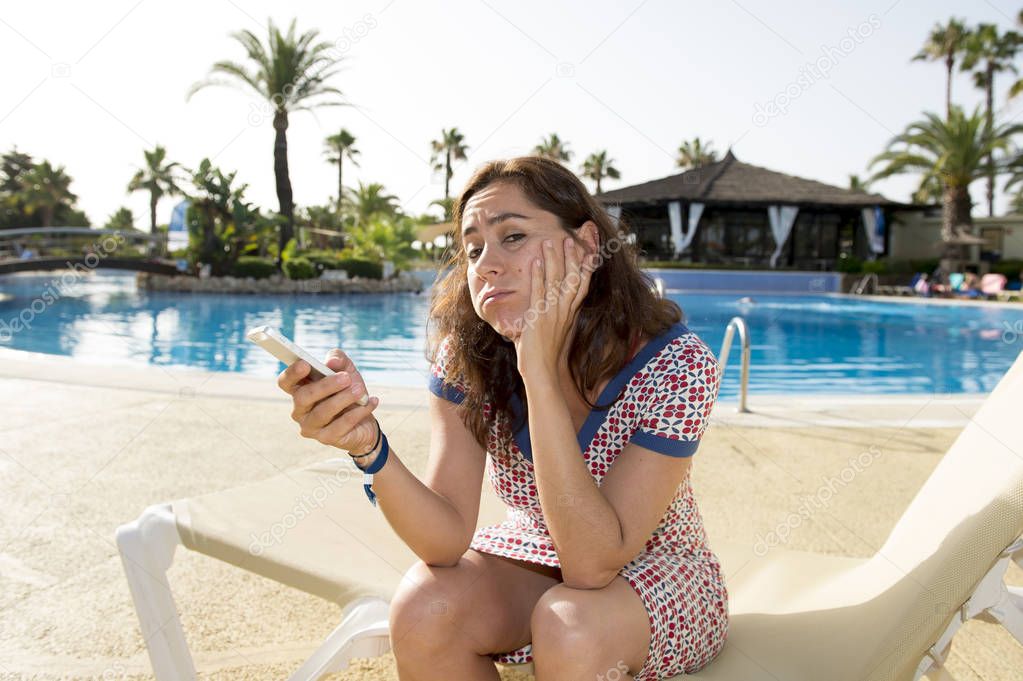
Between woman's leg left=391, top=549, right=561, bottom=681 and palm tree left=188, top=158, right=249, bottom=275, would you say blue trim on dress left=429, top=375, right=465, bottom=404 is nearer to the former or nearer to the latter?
woman's leg left=391, top=549, right=561, bottom=681

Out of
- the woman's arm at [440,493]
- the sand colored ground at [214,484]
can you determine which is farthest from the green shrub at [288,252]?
the woman's arm at [440,493]

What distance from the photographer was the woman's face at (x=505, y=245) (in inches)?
55.9

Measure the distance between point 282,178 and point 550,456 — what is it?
24610 mm

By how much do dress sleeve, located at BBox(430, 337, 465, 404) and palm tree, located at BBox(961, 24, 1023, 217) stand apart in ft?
105

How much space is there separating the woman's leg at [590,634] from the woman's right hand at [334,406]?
0.45 metres

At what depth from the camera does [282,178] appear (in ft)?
79.1

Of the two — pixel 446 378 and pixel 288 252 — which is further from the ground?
pixel 288 252

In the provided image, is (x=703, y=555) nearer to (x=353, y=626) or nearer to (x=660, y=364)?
(x=660, y=364)

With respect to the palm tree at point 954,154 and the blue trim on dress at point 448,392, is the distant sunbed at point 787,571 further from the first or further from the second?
the palm tree at point 954,154

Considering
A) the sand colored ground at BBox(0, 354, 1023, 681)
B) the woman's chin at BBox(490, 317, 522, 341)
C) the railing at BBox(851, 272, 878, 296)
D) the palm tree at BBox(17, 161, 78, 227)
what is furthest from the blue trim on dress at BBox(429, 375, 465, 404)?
the palm tree at BBox(17, 161, 78, 227)

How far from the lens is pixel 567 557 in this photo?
131cm

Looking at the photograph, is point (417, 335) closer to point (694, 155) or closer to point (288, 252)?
point (288, 252)

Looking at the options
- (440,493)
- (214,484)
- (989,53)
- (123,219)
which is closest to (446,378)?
(440,493)

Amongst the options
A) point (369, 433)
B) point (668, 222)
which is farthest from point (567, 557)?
point (668, 222)
